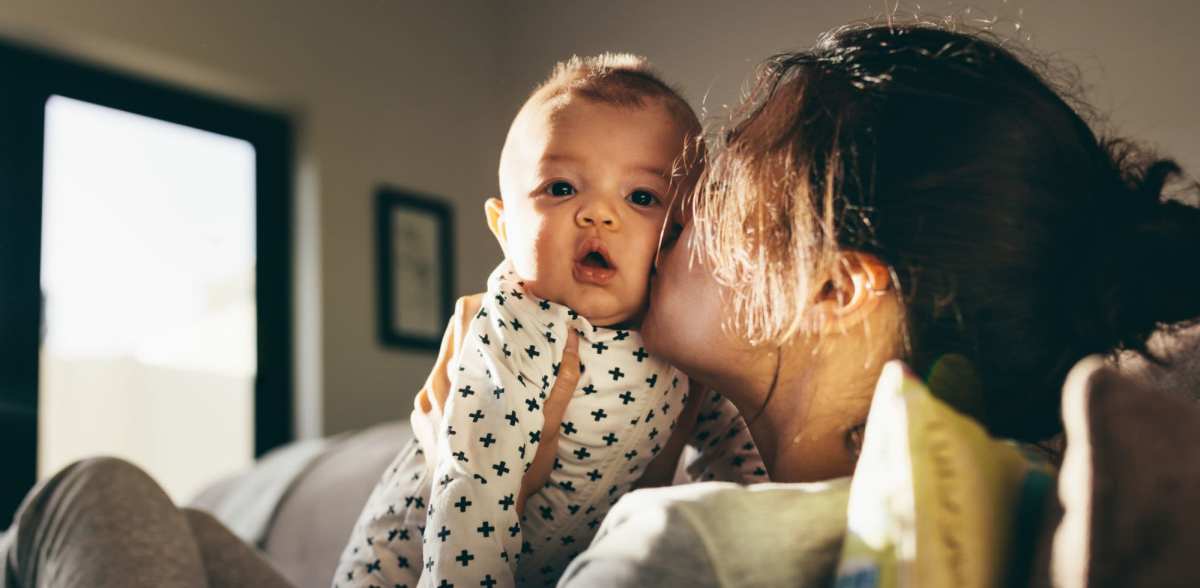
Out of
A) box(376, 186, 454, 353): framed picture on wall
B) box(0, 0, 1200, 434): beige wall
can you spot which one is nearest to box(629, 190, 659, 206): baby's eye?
box(0, 0, 1200, 434): beige wall

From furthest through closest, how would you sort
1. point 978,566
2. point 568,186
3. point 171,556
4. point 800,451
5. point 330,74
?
1. point 330,74
2. point 171,556
3. point 568,186
4. point 800,451
5. point 978,566

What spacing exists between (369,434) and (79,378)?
140 cm

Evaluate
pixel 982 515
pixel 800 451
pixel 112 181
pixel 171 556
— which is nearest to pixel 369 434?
pixel 171 556

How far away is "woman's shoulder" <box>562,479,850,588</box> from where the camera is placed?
2.28 feet

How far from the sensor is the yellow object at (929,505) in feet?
2.16

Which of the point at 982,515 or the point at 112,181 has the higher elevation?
the point at 982,515

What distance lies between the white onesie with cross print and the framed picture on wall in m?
2.99

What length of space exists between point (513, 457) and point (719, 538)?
0.41m

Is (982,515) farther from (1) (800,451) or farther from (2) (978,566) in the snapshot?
(1) (800,451)

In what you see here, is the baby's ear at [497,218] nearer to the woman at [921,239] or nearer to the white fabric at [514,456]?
the white fabric at [514,456]

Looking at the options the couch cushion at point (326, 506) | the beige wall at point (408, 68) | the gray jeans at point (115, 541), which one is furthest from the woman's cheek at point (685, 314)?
the beige wall at point (408, 68)

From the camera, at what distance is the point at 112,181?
145 inches

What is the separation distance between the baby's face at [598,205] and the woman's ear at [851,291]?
0.87ft

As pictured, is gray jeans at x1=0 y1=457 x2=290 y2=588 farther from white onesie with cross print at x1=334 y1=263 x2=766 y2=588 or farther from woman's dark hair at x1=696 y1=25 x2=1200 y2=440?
woman's dark hair at x1=696 y1=25 x2=1200 y2=440
